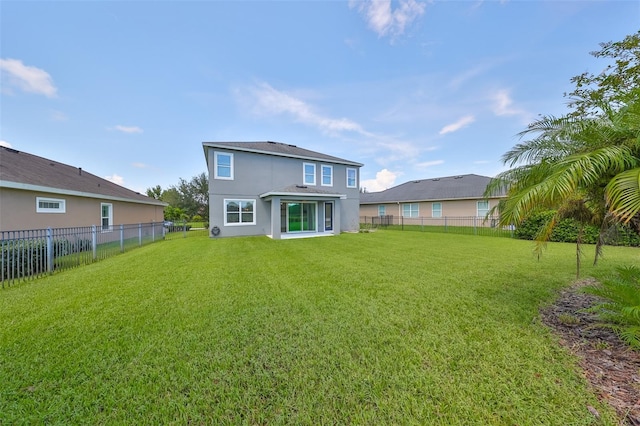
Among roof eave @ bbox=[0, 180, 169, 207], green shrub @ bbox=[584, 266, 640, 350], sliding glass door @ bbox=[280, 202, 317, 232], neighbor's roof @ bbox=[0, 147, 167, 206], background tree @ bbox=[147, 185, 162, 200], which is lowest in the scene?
green shrub @ bbox=[584, 266, 640, 350]

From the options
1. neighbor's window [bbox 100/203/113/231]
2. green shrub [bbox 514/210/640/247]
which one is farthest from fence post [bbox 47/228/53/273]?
green shrub [bbox 514/210/640/247]

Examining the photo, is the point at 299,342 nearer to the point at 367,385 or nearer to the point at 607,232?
the point at 367,385

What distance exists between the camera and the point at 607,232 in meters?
3.96

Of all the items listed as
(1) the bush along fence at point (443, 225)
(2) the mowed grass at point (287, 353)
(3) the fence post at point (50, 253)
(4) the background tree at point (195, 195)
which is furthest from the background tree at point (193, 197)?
(2) the mowed grass at point (287, 353)

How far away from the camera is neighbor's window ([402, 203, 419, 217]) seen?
25.4 meters

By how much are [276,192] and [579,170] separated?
12.2 meters

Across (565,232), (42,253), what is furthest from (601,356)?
(565,232)

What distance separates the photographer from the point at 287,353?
2.89m

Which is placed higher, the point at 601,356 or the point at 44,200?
the point at 44,200

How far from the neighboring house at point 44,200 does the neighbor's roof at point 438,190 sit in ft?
81.3

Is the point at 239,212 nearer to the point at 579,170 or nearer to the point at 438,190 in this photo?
the point at 579,170

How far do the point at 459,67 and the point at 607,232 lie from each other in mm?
12380

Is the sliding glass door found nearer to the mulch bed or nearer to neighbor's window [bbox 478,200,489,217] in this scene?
the mulch bed

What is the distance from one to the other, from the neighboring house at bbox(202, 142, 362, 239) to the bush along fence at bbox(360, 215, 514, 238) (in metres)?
4.70
